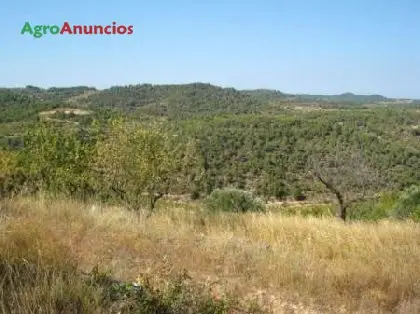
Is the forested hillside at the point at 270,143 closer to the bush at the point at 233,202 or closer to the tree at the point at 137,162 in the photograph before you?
the bush at the point at 233,202

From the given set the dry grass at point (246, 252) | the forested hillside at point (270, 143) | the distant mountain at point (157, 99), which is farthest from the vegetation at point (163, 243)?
the distant mountain at point (157, 99)

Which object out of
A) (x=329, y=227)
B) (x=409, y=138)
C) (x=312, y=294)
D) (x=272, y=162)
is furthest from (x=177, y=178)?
(x=409, y=138)

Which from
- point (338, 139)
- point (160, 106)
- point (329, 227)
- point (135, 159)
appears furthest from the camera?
point (160, 106)

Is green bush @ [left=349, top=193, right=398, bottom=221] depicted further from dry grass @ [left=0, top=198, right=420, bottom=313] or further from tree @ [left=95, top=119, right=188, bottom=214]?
dry grass @ [left=0, top=198, right=420, bottom=313]

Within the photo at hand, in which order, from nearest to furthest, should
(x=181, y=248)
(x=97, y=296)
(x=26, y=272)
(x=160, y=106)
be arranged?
(x=97, y=296) < (x=26, y=272) < (x=181, y=248) < (x=160, y=106)

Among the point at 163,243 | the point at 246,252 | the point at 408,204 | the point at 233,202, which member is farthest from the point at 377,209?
the point at 163,243

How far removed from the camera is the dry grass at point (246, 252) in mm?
4512

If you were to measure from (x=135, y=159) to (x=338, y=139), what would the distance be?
61.9m

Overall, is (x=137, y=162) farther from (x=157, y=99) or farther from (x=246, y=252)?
(x=157, y=99)

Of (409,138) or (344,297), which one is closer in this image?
(344,297)

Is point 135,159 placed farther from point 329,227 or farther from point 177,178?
point 329,227

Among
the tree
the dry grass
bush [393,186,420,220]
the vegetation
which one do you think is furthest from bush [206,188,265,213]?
the dry grass

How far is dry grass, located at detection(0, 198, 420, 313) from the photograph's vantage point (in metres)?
4.51

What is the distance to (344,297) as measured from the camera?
4742 mm
